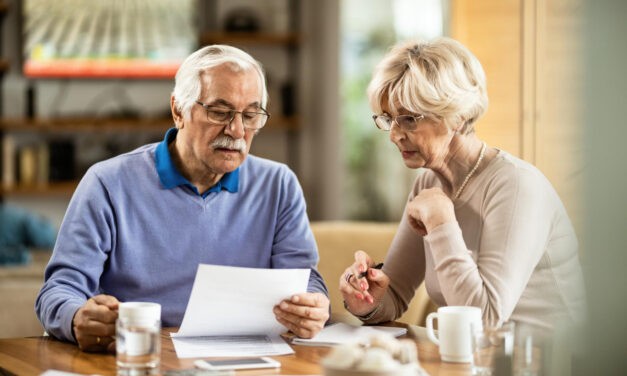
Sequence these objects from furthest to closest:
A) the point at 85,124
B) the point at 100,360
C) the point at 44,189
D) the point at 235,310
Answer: the point at 85,124 → the point at 44,189 → the point at 235,310 → the point at 100,360

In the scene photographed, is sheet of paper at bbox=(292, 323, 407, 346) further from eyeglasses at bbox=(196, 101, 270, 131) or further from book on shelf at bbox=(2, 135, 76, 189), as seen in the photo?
book on shelf at bbox=(2, 135, 76, 189)

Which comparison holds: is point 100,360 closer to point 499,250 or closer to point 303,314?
point 303,314

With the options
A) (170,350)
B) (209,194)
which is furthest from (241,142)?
(170,350)

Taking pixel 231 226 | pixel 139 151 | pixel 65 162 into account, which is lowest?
pixel 65 162

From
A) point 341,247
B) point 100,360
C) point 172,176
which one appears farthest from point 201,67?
point 341,247

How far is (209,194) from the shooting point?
2004mm

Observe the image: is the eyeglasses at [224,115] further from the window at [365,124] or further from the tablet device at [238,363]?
the window at [365,124]

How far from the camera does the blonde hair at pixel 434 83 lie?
1.74 meters

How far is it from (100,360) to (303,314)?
371mm

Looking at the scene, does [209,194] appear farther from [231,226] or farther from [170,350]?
[170,350]

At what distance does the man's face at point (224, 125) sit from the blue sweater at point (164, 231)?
90 mm

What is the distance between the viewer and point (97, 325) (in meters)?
1.50

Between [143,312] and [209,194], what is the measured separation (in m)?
0.68

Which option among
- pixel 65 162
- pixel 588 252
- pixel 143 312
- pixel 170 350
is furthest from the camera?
pixel 65 162
